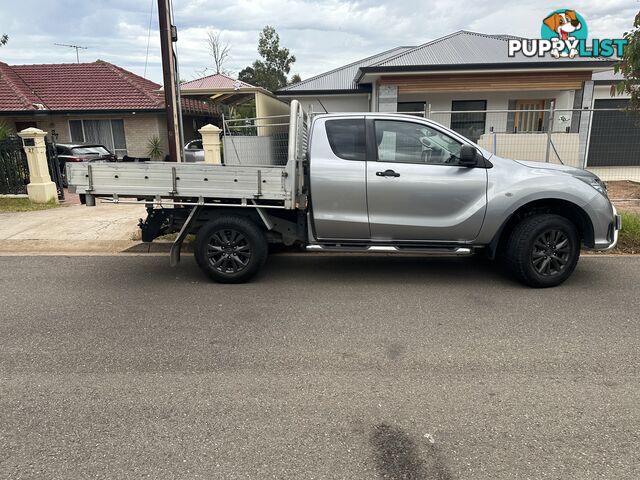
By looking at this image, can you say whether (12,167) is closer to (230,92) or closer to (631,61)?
(230,92)

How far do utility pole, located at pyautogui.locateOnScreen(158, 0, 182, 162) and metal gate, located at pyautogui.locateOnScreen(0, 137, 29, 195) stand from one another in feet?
19.7

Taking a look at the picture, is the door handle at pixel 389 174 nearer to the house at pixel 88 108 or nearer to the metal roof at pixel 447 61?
the metal roof at pixel 447 61

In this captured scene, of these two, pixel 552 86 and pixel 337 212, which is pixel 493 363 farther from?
pixel 552 86

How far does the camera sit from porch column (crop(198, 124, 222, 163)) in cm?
1056

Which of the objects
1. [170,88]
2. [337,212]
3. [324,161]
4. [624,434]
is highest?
[170,88]

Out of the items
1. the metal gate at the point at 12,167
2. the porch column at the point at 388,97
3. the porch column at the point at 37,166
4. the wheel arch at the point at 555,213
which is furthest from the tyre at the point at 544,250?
the metal gate at the point at 12,167

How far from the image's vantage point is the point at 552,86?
15289 mm

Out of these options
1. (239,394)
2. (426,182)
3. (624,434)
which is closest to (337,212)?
(426,182)

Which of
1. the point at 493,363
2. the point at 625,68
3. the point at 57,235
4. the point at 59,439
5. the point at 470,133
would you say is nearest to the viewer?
the point at 59,439

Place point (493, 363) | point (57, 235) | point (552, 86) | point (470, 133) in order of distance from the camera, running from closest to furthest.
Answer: point (493, 363), point (57, 235), point (552, 86), point (470, 133)

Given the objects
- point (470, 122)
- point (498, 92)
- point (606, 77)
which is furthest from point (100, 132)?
point (606, 77)

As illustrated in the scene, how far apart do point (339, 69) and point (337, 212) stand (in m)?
17.8

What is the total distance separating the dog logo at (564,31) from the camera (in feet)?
50.6

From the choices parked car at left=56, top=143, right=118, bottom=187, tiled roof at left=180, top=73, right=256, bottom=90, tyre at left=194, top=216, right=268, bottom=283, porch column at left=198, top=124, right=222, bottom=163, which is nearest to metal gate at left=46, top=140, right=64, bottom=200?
parked car at left=56, top=143, right=118, bottom=187
